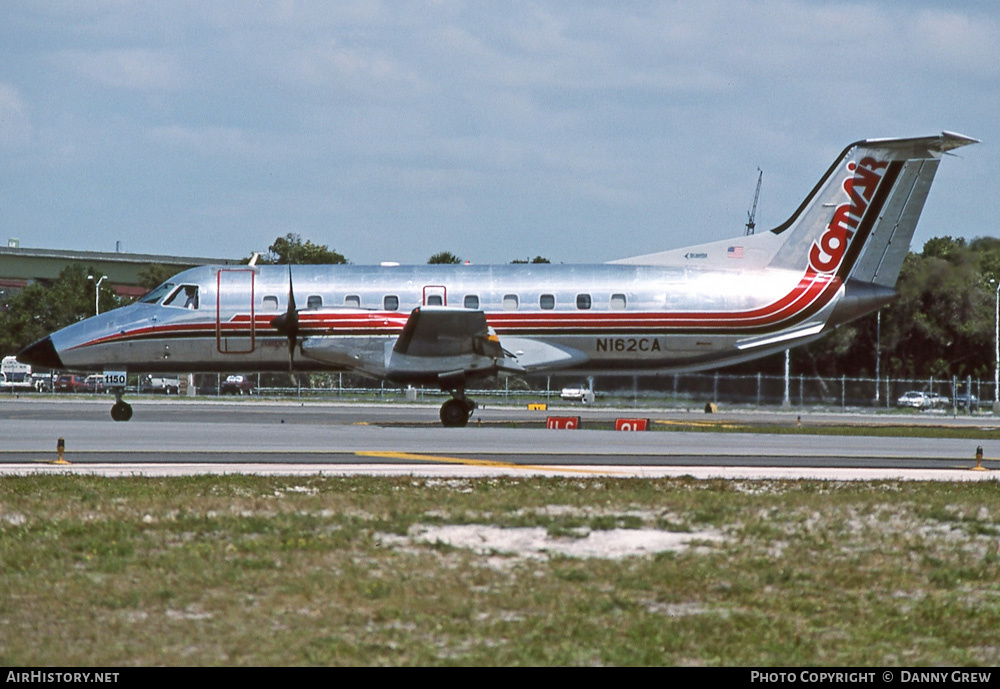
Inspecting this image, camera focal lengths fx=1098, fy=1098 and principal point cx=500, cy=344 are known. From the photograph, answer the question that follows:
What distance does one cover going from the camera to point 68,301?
246ft

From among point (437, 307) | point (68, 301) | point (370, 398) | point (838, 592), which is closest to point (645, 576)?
point (838, 592)

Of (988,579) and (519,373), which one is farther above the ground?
(519,373)

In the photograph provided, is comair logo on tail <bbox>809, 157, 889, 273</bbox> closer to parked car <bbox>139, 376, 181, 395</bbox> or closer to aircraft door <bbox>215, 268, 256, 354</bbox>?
aircraft door <bbox>215, 268, 256, 354</bbox>

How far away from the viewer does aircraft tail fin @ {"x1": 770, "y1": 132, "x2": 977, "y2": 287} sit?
31.8m

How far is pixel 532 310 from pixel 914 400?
120 feet

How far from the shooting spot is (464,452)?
21.9m

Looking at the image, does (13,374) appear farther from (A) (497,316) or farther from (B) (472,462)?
(B) (472,462)

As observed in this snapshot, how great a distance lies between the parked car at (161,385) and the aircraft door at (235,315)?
129ft

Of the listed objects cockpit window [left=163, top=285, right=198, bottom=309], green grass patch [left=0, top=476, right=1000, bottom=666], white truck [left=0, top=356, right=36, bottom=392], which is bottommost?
green grass patch [left=0, top=476, right=1000, bottom=666]

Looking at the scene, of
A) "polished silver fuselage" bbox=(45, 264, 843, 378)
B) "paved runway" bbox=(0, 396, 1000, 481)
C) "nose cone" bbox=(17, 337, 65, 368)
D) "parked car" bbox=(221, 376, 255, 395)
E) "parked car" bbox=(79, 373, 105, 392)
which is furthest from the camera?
"parked car" bbox=(79, 373, 105, 392)

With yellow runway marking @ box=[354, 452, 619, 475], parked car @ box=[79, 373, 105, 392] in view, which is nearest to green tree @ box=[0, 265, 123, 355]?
parked car @ box=[79, 373, 105, 392]

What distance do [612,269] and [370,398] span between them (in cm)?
2691

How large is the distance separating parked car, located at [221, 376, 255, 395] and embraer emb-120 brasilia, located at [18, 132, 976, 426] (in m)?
33.2
